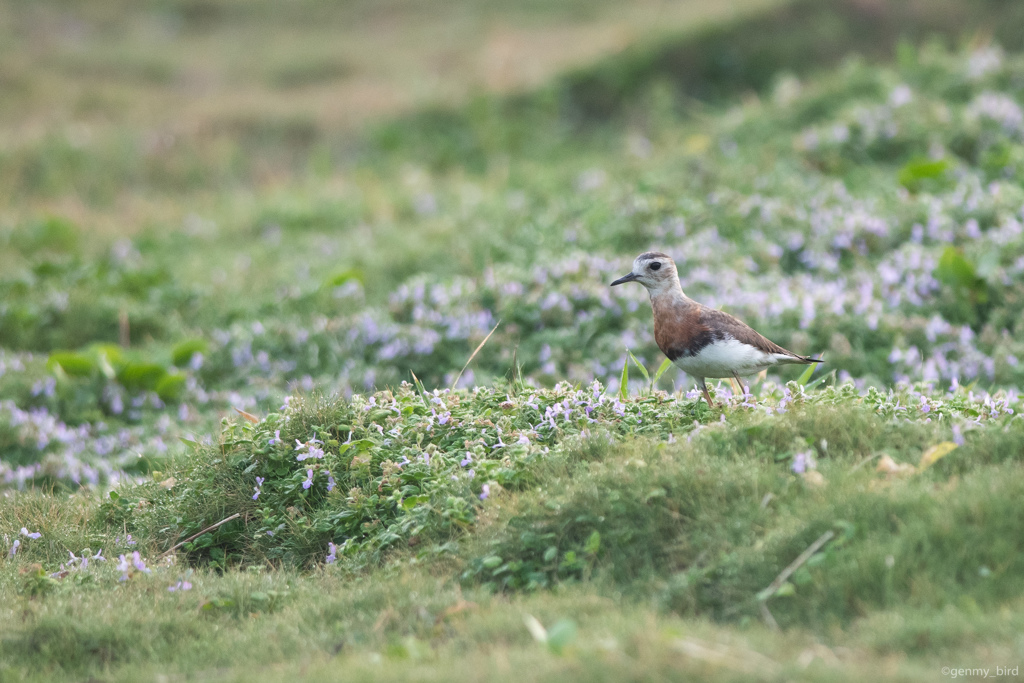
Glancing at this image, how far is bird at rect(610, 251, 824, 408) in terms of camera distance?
5.13 meters

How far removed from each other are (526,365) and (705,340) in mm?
3021

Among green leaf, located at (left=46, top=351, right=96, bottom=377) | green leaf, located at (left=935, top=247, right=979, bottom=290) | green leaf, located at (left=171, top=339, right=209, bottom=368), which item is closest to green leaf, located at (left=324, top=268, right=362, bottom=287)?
green leaf, located at (left=171, top=339, right=209, bottom=368)

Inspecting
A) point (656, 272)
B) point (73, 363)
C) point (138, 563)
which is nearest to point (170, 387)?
point (73, 363)

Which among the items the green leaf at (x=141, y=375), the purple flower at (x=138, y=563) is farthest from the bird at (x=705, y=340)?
the green leaf at (x=141, y=375)

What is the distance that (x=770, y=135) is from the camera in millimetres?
12227

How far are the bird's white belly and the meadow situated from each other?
0.22 m

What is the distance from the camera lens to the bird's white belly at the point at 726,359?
16.8 feet

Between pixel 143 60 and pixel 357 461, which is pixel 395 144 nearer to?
pixel 143 60

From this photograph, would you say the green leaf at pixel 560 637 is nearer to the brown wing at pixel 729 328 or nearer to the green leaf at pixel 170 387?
the brown wing at pixel 729 328

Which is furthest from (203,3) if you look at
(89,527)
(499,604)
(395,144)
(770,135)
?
(499,604)

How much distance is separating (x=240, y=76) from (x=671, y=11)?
9.29 metres

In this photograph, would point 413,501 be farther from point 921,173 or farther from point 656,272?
point 921,173

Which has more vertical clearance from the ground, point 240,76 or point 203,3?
point 203,3

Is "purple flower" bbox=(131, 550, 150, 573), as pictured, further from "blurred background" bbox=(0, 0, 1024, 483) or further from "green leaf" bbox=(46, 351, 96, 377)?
"green leaf" bbox=(46, 351, 96, 377)
